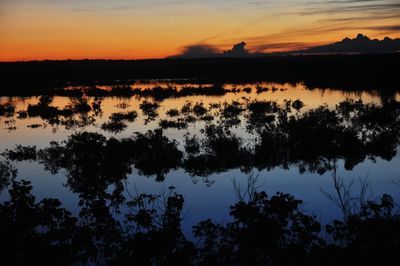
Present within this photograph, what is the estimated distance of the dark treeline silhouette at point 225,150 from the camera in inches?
800

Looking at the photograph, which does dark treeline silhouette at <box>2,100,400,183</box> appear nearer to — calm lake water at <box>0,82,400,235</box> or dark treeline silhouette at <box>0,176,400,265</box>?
calm lake water at <box>0,82,400,235</box>

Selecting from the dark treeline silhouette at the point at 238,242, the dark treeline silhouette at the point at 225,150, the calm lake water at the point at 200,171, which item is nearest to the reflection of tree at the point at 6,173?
the calm lake water at the point at 200,171

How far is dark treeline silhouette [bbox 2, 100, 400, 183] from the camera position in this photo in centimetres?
2031

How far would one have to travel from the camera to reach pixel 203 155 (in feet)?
71.9

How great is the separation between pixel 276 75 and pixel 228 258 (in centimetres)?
8366

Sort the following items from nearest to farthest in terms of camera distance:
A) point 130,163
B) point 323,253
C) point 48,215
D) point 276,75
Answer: point 323,253, point 48,215, point 130,163, point 276,75

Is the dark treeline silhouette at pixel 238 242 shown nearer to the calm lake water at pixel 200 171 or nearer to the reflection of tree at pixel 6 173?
the calm lake water at pixel 200 171

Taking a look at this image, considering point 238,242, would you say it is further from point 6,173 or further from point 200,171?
point 6,173

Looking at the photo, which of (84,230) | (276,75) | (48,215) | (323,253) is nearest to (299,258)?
(323,253)

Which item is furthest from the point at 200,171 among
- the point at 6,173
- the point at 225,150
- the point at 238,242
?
the point at 238,242

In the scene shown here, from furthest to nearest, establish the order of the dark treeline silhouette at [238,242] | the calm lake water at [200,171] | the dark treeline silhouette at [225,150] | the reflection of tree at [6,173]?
1. the dark treeline silhouette at [225,150]
2. the reflection of tree at [6,173]
3. the calm lake water at [200,171]
4. the dark treeline silhouette at [238,242]

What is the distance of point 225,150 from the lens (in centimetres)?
2256

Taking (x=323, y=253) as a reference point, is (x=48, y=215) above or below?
above

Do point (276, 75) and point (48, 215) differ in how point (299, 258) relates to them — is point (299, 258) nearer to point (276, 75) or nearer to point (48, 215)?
point (48, 215)
